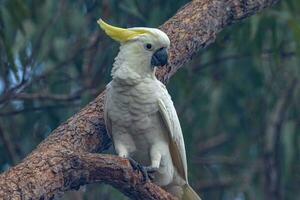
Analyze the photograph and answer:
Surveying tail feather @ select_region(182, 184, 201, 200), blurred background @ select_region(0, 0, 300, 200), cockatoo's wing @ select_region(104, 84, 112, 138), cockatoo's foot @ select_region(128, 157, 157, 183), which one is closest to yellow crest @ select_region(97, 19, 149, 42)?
cockatoo's wing @ select_region(104, 84, 112, 138)

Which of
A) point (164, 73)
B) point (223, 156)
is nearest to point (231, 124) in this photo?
point (223, 156)

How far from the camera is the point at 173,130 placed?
4.00 meters

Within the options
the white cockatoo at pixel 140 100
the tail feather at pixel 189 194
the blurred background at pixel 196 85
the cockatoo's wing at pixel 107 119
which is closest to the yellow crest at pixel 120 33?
the white cockatoo at pixel 140 100

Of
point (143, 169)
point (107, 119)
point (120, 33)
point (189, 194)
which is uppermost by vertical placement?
point (120, 33)

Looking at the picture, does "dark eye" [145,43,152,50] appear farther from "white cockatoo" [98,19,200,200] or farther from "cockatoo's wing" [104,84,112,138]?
"cockatoo's wing" [104,84,112,138]

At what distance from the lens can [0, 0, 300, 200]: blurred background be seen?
5.57 meters

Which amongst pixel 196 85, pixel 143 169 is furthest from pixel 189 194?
pixel 196 85

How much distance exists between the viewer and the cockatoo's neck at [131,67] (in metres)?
3.91

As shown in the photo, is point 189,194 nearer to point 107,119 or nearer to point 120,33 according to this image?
point 107,119

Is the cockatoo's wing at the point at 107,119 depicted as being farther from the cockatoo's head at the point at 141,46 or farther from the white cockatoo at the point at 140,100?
the cockatoo's head at the point at 141,46

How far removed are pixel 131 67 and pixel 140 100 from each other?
15 centimetres

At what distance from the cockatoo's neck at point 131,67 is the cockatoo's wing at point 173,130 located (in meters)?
0.13

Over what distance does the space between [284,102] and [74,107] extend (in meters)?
1.72

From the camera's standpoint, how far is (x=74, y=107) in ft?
19.5
